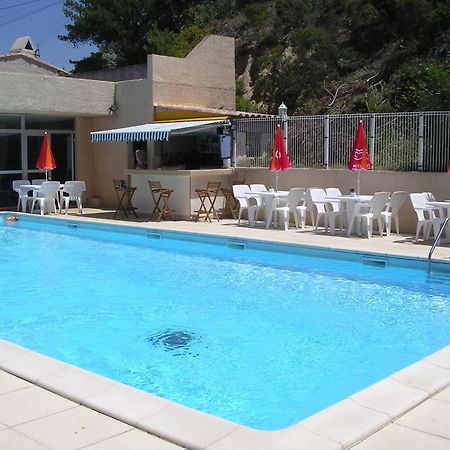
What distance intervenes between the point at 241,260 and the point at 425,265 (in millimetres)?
3514

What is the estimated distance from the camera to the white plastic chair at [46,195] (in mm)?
18141

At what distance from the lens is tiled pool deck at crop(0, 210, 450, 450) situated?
3.81 m

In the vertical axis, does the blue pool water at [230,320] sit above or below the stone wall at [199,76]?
below

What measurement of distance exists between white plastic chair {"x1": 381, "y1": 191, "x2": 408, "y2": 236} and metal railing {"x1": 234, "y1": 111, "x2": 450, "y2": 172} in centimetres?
→ 97

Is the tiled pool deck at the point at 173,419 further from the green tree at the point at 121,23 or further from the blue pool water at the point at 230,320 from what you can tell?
the green tree at the point at 121,23

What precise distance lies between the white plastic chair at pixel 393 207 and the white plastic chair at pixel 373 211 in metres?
0.11

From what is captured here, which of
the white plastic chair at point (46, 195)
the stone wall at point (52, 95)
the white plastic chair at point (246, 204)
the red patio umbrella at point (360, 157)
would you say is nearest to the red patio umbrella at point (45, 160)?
the white plastic chair at point (46, 195)

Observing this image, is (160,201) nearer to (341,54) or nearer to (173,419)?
(173,419)

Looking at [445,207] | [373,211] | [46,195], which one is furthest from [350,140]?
[46,195]

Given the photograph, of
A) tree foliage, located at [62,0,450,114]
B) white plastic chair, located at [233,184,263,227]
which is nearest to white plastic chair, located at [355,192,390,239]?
white plastic chair, located at [233,184,263,227]

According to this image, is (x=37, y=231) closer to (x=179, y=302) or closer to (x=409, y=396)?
(x=179, y=302)

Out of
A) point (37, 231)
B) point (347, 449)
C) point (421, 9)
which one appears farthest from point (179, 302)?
point (421, 9)

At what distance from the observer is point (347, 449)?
3.77m

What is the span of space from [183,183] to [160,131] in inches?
59.2
